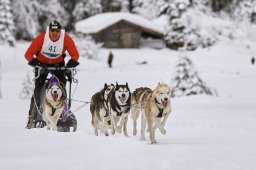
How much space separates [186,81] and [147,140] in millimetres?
13038

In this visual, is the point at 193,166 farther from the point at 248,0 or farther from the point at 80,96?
the point at 248,0

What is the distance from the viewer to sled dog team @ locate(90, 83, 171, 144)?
7750mm

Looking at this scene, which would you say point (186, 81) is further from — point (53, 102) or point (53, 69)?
point (53, 102)

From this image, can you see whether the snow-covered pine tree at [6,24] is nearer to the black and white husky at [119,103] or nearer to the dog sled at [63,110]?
the dog sled at [63,110]

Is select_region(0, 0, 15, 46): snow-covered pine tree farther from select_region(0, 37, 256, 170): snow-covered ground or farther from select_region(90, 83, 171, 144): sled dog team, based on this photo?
select_region(90, 83, 171, 144): sled dog team

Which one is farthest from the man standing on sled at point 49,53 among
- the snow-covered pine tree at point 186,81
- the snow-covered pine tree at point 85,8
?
the snow-covered pine tree at point 85,8

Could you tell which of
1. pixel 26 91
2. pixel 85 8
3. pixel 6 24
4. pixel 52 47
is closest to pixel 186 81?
pixel 26 91

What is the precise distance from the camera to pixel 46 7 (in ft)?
173

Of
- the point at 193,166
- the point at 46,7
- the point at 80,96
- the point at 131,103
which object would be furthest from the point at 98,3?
the point at 193,166

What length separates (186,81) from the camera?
830 inches

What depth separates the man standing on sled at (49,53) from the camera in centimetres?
903

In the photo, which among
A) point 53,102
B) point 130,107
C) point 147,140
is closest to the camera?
point 147,140

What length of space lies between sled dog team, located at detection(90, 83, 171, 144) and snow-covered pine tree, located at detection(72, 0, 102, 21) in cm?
5257

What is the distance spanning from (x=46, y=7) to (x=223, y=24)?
58.9ft
